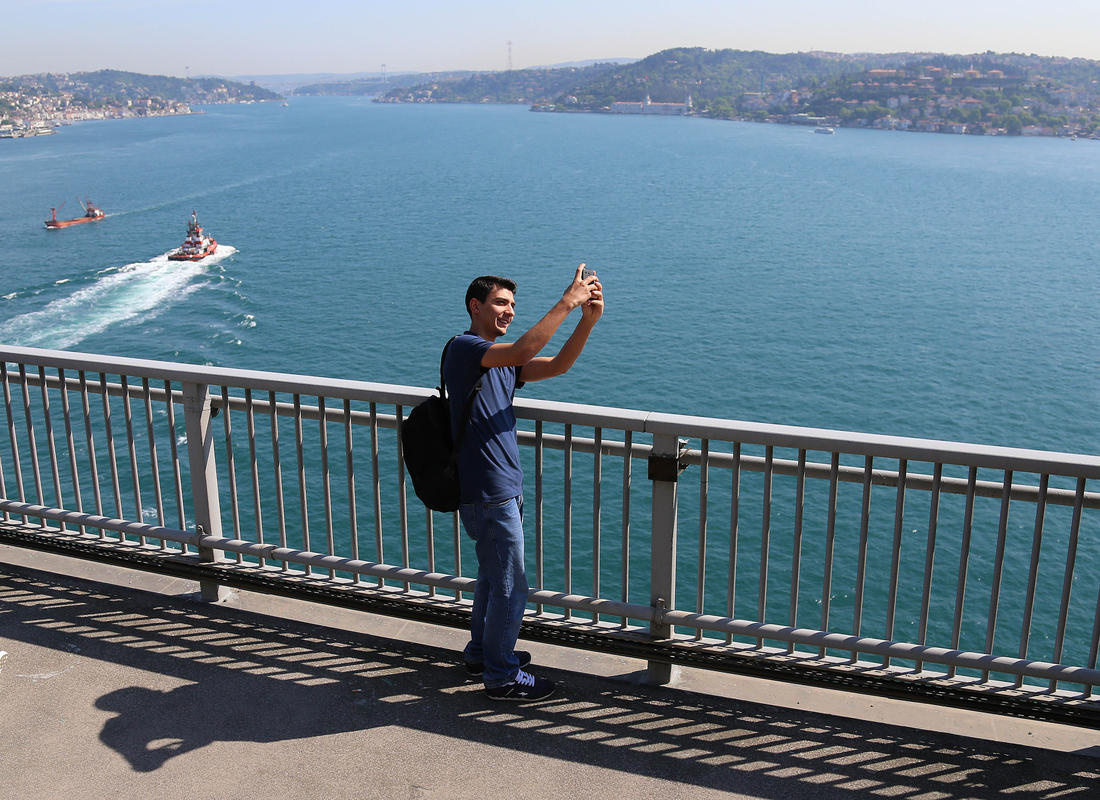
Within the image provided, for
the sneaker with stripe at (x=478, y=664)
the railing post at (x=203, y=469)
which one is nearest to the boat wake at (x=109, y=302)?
the railing post at (x=203, y=469)

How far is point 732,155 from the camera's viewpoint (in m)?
129

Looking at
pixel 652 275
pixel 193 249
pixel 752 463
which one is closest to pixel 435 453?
pixel 752 463

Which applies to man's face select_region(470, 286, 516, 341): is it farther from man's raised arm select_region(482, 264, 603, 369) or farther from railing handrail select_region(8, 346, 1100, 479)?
railing handrail select_region(8, 346, 1100, 479)

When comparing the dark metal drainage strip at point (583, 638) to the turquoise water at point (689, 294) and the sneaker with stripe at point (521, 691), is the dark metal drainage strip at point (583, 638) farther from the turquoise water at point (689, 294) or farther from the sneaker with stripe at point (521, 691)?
the turquoise water at point (689, 294)

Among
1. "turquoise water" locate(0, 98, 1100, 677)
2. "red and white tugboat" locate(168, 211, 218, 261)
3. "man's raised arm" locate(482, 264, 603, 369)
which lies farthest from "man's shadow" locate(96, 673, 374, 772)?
"red and white tugboat" locate(168, 211, 218, 261)

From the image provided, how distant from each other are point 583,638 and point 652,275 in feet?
185

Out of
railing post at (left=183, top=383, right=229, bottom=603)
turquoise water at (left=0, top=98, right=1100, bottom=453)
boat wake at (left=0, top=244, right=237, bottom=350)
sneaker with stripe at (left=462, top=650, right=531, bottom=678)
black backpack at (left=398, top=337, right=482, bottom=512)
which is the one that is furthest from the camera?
boat wake at (left=0, top=244, right=237, bottom=350)

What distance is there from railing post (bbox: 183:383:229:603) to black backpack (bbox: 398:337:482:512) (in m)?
1.17

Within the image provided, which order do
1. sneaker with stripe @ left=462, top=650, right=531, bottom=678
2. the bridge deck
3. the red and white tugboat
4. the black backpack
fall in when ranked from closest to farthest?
the bridge deck
the black backpack
sneaker with stripe @ left=462, top=650, right=531, bottom=678
the red and white tugboat

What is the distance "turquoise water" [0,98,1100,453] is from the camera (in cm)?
4200

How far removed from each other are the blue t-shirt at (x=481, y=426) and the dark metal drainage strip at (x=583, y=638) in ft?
2.89

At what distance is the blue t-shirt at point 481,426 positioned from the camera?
3881mm

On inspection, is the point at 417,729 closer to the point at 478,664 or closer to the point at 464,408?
the point at 478,664

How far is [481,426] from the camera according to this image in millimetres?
3928
